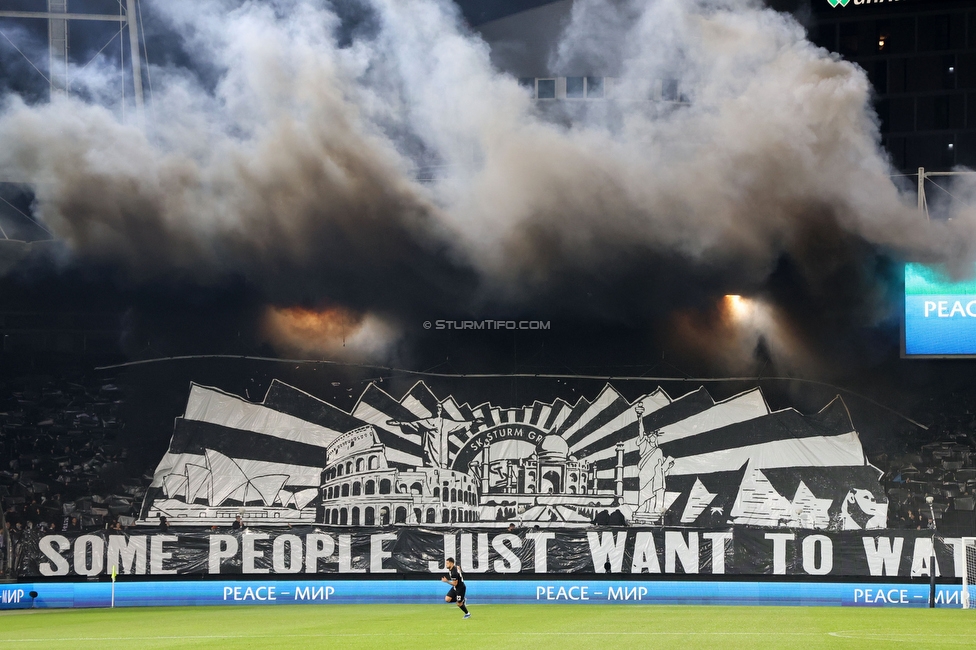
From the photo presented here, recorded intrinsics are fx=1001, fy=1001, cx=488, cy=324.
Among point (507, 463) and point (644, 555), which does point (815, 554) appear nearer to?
point (644, 555)

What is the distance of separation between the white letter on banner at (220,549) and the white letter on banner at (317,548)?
175 cm

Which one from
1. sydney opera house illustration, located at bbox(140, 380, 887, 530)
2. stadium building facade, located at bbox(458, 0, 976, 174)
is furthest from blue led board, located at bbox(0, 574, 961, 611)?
stadium building facade, located at bbox(458, 0, 976, 174)

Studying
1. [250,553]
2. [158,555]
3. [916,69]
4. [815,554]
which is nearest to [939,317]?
[815,554]

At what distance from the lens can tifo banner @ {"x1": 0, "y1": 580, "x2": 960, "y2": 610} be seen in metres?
23.5

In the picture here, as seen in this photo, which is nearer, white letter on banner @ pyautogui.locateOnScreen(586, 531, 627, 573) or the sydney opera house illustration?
white letter on banner @ pyautogui.locateOnScreen(586, 531, 627, 573)

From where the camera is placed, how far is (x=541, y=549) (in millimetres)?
24578

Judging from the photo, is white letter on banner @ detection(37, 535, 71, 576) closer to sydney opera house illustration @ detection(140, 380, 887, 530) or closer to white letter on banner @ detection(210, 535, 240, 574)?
sydney opera house illustration @ detection(140, 380, 887, 530)

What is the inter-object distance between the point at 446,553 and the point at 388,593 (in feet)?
5.69

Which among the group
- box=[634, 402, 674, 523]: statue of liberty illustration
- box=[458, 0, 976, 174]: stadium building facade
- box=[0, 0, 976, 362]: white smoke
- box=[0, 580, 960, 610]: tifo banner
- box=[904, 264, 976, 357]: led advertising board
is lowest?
box=[0, 580, 960, 610]: tifo banner

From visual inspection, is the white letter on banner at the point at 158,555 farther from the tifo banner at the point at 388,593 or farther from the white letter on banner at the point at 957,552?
the white letter on banner at the point at 957,552

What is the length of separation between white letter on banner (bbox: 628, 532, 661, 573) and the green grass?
2466 mm

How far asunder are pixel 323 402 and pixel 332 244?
435 cm

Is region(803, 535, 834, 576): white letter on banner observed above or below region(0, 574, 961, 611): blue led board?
above

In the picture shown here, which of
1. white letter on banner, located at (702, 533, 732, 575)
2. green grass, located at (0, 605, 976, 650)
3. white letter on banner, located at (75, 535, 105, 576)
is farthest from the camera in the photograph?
white letter on banner, located at (75, 535, 105, 576)
